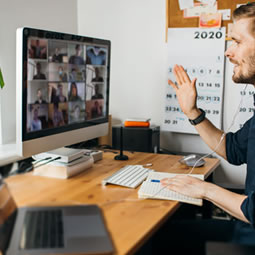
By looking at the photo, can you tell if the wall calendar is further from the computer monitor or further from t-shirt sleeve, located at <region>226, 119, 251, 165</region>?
the computer monitor

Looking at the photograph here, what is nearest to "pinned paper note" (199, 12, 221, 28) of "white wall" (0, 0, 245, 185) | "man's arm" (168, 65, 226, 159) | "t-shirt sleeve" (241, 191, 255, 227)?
"white wall" (0, 0, 245, 185)

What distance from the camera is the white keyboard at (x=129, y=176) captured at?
1435 mm

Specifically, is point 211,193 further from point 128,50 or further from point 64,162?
point 128,50

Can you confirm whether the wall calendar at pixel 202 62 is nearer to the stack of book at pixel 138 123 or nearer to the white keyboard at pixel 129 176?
the stack of book at pixel 138 123

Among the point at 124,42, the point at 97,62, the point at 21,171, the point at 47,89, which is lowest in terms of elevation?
the point at 21,171

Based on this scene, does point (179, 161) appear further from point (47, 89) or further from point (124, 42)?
point (124, 42)

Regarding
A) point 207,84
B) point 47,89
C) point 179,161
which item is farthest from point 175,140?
point 47,89

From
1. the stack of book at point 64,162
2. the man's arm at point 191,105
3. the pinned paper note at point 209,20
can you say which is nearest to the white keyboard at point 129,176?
the stack of book at point 64,162

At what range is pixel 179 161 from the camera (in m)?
1.84

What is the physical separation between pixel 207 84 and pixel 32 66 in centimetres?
127

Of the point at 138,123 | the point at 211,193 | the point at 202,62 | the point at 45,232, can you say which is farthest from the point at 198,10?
the point at 45,232

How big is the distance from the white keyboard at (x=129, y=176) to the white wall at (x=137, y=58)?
845 millimetres

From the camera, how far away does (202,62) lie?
7.54 ft

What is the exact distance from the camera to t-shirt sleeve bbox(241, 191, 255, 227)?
1.17m
